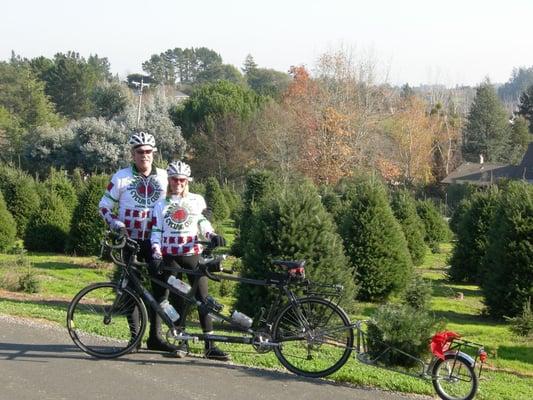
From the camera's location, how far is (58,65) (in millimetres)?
88312

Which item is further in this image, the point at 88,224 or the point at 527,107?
the point at 527,107

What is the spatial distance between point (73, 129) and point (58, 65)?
4161 cm

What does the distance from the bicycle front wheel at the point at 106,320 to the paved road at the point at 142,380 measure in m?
0.13

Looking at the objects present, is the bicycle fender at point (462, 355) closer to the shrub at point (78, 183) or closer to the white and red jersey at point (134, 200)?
the white and red jersey at point (134, 200)

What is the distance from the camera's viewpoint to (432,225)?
26.1 metres

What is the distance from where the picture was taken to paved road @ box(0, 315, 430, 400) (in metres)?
5.67

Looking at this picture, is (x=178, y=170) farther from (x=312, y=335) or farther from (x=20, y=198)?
(x=20, y=198)

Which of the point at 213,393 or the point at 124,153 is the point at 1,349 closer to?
the point at 213,393

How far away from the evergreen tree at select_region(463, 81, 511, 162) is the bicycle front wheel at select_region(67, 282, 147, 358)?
2659 inches

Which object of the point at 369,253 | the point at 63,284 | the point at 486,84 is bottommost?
the point at 63,284

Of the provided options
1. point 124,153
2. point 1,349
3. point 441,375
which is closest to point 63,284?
point 1,349

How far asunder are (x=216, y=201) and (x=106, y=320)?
2892cm

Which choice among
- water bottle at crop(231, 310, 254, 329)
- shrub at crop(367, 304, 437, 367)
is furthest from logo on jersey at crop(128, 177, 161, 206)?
shrub at crop(367, 304, 437, 367)

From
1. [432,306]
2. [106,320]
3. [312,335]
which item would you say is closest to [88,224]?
[432,306]
